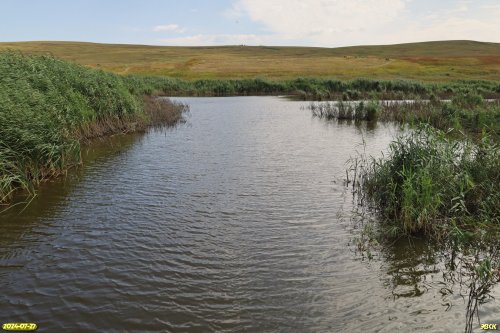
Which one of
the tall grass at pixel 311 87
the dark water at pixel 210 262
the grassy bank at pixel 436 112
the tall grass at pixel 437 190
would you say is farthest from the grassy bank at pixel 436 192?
the tall grass at pixel 311 87

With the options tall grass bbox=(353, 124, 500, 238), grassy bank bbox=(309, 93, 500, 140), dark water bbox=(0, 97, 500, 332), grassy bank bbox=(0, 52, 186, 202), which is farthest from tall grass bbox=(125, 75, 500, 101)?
dark water bbox=(0, 97, 500, 332)

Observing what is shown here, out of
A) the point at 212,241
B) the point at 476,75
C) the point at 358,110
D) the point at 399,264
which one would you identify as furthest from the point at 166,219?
the point at 476,75

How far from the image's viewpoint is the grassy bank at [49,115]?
431 inches

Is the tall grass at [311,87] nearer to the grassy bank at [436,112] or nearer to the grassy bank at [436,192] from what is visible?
the grassy bank at [436,112]

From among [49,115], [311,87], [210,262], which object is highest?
[311,87]

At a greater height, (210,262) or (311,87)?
(311,87)

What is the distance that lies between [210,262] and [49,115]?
352 inches

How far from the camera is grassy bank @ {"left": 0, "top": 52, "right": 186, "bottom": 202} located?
431 inches

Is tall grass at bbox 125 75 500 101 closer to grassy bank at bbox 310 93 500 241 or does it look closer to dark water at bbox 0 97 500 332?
grassy bank at bbox 310 93 500 241

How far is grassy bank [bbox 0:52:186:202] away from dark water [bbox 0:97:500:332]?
817 millimetres

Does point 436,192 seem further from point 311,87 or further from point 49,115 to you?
point 311,87

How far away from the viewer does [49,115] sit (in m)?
13.3

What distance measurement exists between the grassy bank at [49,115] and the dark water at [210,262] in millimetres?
817

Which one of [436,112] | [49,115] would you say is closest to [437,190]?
[49,115]
